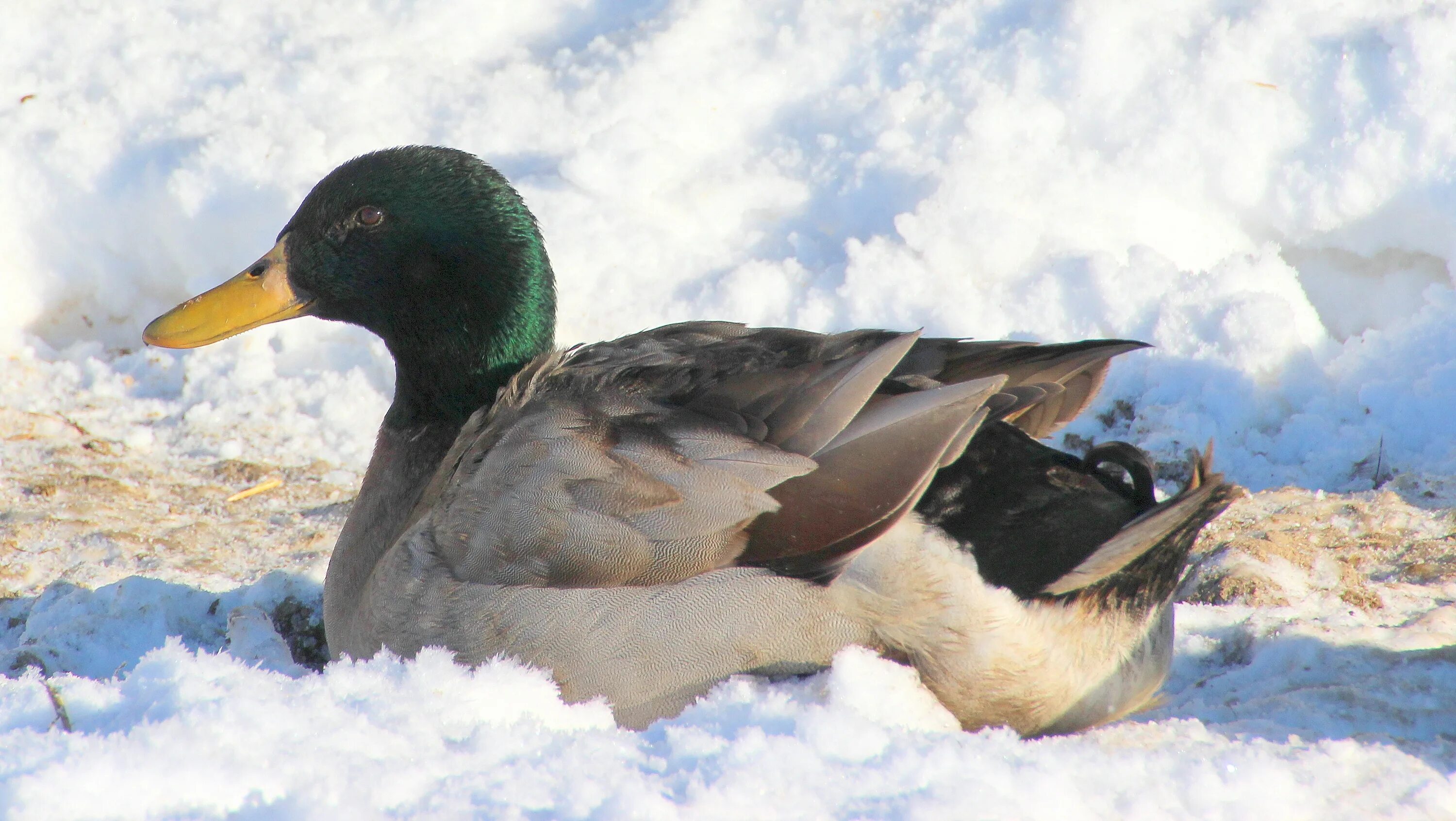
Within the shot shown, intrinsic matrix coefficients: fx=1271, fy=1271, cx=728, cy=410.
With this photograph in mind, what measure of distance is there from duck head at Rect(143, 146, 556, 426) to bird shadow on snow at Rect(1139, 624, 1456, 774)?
5.23 feet

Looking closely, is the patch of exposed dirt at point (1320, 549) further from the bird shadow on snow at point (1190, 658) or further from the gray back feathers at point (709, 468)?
the gray back feathers at point (709, 468)

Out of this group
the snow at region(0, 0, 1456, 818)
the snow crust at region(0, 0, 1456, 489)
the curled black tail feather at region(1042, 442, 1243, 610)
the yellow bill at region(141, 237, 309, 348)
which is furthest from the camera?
the snow crust at region(0, 0, 1456, 489)

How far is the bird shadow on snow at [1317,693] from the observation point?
→ 7.38 ft

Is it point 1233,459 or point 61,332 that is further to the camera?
point 61,332

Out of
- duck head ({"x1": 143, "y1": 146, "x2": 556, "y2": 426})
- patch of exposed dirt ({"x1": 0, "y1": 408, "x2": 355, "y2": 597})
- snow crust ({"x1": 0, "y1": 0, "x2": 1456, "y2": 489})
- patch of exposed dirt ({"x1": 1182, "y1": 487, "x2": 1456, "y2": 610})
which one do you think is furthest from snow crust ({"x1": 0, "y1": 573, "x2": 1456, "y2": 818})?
snow crust ({"x1": 0, "y1": 0, "x2": 1456, "y2": 489})

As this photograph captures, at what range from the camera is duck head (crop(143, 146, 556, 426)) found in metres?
2.81

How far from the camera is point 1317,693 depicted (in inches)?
95.6

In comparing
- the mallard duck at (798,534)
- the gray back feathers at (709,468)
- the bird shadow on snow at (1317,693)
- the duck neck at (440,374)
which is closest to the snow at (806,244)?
the bird shadow on snow at (1317,693)

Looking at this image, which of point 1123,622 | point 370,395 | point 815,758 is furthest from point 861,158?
point 815,758

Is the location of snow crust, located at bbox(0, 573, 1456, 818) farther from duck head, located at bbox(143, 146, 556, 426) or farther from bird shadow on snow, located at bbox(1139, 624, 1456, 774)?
duck head, located at bbox(143, 146, 556, 426)

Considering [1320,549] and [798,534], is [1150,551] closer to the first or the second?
[798,534]

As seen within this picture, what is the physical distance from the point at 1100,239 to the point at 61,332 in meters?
3.85

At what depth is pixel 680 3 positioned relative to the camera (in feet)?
17.6

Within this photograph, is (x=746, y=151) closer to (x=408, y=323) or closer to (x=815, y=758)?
(x=408, y=323)
